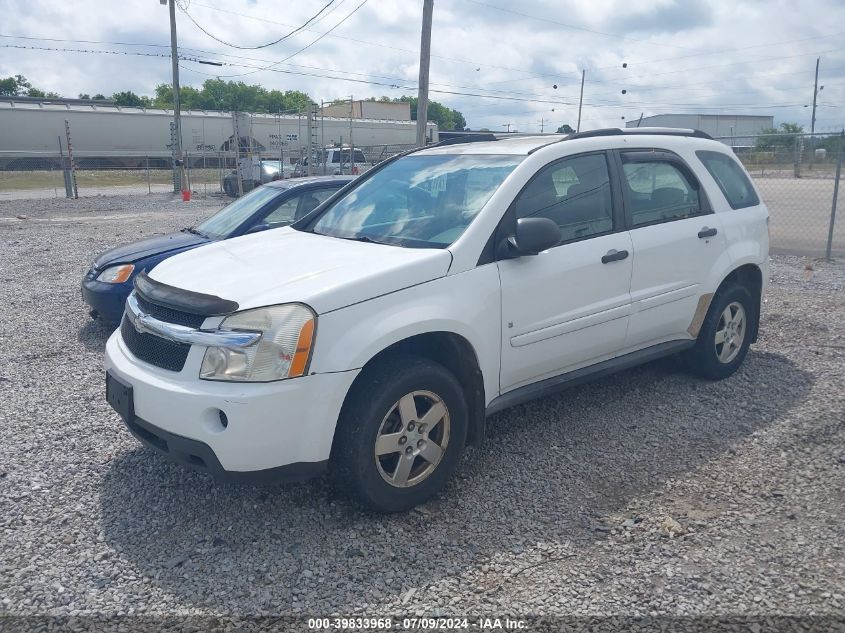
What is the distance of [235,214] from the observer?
736 centimetres

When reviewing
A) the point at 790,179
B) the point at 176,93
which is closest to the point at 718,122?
the point at 790,179

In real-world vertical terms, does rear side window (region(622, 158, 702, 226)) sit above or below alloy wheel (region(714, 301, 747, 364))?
above

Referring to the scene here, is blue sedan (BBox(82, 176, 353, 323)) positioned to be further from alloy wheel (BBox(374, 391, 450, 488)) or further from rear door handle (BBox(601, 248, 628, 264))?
alloy wheel (BBox(374, 391, 450, 488))

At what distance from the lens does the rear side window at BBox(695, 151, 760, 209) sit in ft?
17.7

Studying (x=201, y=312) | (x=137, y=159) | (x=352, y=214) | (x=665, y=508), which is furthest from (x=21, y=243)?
(x=137, y=159)

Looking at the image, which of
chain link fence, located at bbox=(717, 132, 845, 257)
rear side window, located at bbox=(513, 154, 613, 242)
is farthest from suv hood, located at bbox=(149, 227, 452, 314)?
chain link fence, located at bbox=(717, 132, 845, 257)

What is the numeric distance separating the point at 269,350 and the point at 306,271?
1.87 feet

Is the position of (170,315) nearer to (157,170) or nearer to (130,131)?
(130,131)

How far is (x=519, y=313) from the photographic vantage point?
3.96 meters

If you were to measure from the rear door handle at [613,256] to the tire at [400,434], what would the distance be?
4.50 feet

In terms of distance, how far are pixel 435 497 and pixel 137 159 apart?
4233cm

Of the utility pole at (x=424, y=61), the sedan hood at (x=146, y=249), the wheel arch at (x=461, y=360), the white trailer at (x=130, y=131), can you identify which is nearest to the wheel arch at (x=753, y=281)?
the wheel arch at (x=461, y=360)

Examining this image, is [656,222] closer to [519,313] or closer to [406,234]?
[519,313]

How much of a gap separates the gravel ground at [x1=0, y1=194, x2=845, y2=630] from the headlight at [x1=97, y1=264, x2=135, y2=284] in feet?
4.13
